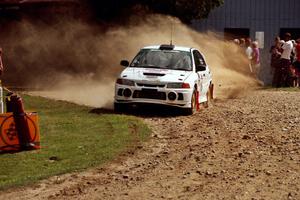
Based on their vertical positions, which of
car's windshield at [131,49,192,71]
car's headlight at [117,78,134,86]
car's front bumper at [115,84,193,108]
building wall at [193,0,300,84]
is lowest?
car's front bumper at [115,84,193,108]

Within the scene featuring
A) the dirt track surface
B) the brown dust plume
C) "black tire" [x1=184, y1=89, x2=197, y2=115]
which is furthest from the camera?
the brown dust plume

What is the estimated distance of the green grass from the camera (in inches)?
349

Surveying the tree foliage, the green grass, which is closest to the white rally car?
the green grass

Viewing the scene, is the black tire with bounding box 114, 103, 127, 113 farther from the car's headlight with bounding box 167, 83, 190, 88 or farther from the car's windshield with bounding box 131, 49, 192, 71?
the car's windshield with bounding box 131, 49, 192, 71

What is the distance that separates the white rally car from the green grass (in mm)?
702

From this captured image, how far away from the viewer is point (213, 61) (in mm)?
22922

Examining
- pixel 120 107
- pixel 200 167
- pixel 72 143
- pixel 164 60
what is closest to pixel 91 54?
pixel 164 60

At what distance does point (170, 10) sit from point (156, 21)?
1727mm

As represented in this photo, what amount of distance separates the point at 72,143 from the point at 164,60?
5.25m

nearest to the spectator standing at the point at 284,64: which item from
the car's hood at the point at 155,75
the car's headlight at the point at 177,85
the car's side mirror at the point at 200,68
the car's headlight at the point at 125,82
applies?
the car's side mirror at the point at 200,68

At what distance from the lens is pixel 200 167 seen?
9.04 metres

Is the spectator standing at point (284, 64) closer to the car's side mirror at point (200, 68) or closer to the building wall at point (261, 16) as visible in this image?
the car's side mirror at point (200, 68)

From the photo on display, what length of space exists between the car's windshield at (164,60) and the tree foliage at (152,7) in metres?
11.5

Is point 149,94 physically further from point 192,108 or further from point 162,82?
point 192,108
